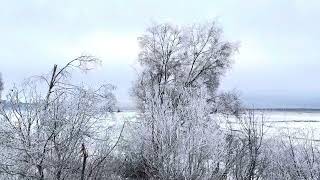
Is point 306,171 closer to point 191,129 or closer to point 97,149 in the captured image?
point 191,129

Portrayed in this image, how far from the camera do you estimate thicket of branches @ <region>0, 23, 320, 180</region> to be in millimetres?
12766

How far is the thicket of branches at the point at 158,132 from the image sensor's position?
12766mm

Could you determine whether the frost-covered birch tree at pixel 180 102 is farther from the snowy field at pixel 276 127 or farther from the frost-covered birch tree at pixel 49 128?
the frost-covered birch tree at pixel 49 128

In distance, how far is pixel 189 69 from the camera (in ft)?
101

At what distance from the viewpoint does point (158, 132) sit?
20.6 m

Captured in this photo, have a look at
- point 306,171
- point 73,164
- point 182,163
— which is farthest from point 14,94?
point 306,171

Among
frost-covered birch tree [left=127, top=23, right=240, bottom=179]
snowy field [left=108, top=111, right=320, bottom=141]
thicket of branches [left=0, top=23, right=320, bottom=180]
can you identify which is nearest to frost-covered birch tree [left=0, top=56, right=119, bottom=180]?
thicket of branches [left=0, top=23, right=320, bottom=180]

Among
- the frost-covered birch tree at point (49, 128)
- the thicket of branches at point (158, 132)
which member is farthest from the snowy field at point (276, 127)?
the frost-covered birch tree at point (49, 128)

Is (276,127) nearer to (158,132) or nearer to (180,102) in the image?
(180,102)

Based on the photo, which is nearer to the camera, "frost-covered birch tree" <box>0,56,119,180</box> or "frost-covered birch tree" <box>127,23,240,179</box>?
"frost-covered birch tree" <box>0,56,119,180</box>

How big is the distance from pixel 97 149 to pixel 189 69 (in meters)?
17.3

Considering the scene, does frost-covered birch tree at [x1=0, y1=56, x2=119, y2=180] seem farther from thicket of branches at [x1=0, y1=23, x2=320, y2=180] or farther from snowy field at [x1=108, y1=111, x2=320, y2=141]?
snowy field at [x1=108, y1=111, x2=320, y2=141]

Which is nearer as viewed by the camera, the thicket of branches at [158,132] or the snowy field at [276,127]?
the thicket of branches at [158,132]

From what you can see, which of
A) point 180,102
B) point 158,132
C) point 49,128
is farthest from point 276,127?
point 49,128
